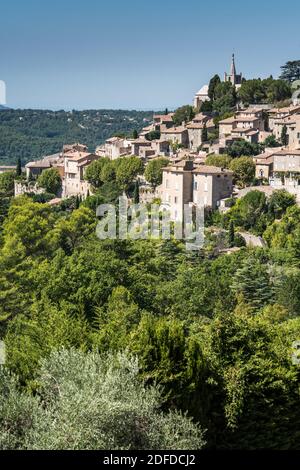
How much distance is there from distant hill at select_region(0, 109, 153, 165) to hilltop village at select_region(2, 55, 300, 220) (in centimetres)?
7018

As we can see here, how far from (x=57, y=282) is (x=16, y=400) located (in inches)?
521

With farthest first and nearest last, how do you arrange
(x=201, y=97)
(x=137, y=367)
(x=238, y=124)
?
(x=201, y=97) < (x=238, y=124) < (x=137, y=367)

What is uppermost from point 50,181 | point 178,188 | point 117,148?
point 117,148

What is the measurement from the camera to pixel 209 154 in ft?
189

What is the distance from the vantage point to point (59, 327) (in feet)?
46.7

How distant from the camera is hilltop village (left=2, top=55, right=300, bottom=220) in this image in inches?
1911

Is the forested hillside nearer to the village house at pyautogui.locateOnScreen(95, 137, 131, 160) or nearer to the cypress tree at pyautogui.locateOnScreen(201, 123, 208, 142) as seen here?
the cypress tree at pyautogui.locateOnScreen(201, 123, 208, 142)

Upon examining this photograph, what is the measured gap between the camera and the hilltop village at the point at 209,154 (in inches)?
1911

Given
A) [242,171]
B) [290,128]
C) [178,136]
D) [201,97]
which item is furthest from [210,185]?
[201,97]

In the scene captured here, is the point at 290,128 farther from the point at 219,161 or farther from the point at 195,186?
the point at 195,186

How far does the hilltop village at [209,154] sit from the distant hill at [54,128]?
70.2 metres

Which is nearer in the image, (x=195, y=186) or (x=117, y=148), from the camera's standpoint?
(x=195, y=186)

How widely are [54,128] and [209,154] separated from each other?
115748 mm

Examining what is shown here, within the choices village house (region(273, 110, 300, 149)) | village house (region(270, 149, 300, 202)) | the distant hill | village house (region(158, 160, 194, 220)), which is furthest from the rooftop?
the distant hill
